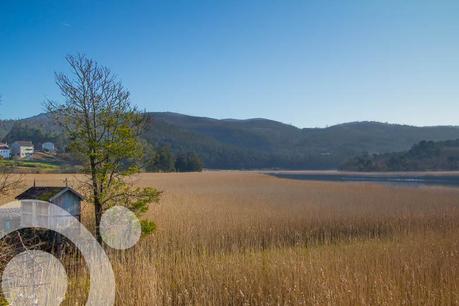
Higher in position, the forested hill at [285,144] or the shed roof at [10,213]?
the forested hill at [285,144]

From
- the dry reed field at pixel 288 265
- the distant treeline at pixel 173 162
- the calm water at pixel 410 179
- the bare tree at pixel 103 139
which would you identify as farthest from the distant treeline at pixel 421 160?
the bare tree at pixel 103 139

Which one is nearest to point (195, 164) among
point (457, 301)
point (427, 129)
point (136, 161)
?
point (136, 161)

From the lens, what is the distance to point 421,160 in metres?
95.4

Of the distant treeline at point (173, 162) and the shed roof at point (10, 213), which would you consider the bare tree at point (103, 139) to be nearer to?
the shed roof at point (10, 213)

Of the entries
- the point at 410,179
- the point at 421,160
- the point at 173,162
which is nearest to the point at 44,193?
the point at 410,179

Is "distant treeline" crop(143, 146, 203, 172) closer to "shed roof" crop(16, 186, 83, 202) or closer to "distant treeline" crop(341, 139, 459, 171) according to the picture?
"distant treeline" crop(341, 139, 459, 171)

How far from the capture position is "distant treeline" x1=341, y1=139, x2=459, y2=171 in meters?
91.5

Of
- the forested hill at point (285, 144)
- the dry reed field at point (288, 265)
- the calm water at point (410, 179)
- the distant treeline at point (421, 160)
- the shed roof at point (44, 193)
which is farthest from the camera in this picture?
the forested hill at point (285, 144)

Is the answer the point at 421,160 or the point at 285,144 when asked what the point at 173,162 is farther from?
the point at 285,144

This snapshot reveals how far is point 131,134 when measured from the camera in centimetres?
1064

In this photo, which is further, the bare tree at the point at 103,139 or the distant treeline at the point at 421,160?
the distant treeline at the point at 421,160

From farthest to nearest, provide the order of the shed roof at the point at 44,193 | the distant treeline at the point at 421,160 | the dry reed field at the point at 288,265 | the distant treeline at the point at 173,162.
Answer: the distant treeline at the point at 421,160 → the distant treeline at the point at 173,162 → the shed roof at the point at 44,193 → the dry reed field at the point at 288,265

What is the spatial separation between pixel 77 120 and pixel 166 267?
4.67 m

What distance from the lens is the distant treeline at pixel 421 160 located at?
9154cm
